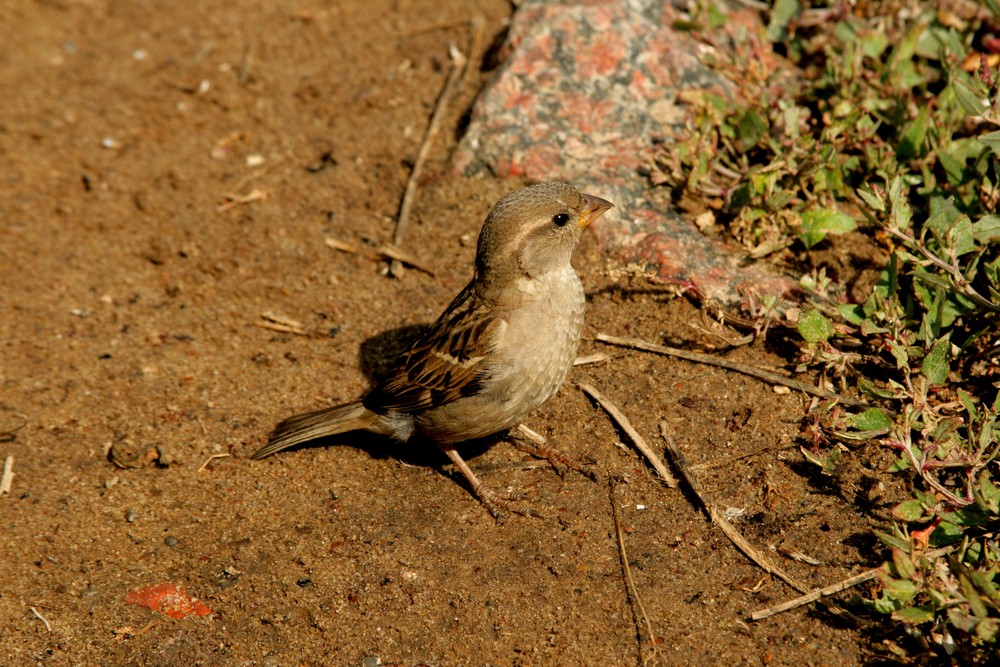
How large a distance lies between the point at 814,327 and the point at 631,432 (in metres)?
1.09

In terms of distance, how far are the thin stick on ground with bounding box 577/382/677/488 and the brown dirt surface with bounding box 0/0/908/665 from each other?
5 centimetres

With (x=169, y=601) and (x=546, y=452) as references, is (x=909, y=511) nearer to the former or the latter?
(x=546, y=452)

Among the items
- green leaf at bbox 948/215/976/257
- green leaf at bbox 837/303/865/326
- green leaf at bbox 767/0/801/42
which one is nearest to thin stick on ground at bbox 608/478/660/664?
green leaf at bbox 837/303/865/326

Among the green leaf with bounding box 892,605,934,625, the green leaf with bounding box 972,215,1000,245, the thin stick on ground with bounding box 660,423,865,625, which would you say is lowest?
the thin stick on ground with bounding box 660,423,865,625

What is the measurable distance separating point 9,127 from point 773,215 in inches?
240

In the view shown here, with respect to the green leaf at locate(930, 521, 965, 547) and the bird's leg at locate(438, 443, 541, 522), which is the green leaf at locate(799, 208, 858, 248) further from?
the bird's leg at locate(438, 443, 541, 522)

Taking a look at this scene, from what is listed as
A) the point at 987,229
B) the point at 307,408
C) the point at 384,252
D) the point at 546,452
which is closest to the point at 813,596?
the point at 546,452

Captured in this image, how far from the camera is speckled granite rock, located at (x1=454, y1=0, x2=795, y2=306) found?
19.5 feet

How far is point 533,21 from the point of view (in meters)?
6.83

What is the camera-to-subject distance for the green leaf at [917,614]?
3.70m

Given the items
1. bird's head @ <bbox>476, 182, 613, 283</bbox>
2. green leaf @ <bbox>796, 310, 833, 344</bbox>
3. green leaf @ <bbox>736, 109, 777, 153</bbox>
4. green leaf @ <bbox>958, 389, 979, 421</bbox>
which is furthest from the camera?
green leaf @ <bbox>736, 109, 777, 153</bbox>

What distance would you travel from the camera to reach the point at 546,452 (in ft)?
16.5

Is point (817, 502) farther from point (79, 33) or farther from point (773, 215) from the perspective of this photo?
point (79, 33)

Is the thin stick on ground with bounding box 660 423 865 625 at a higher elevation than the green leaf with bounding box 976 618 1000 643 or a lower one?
lower
